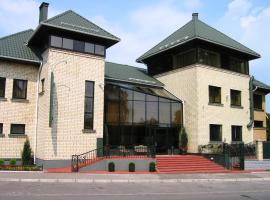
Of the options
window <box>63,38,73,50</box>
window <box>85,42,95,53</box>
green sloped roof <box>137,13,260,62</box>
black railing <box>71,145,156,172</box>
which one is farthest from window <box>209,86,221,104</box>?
window <box>63,38,73,50</box>

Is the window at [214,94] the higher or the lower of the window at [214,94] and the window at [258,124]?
the higher

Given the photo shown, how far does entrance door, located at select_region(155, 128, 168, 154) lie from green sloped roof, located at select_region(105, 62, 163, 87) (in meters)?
4.42

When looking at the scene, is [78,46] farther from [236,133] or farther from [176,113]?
[236,133]

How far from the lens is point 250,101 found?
1220 inches

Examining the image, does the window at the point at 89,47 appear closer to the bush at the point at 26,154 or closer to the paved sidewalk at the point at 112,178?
the bush at the point at 26,154

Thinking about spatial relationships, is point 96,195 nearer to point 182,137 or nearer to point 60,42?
point 60,42

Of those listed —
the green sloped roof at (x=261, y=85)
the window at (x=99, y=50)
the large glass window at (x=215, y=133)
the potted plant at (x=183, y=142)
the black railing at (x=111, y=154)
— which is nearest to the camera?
the black railing at (x=111, y=154)

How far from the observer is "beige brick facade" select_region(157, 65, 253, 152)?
2705 centimetres

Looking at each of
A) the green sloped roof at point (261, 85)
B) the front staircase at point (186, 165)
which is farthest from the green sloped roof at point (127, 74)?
the green sloped roof at point (261, 85)

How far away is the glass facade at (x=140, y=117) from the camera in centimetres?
2483

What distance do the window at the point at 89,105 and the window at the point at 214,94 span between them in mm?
10237

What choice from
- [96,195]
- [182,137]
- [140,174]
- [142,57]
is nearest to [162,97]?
[182,137]

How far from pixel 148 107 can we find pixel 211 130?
222 inches

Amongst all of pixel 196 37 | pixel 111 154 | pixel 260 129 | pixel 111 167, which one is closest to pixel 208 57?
pixel 196 37
